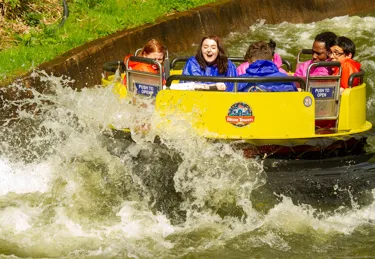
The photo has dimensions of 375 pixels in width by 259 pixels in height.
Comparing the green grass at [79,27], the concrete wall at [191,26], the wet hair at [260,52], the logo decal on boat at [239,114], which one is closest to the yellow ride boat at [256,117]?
the logo decal on boat at [239,114]

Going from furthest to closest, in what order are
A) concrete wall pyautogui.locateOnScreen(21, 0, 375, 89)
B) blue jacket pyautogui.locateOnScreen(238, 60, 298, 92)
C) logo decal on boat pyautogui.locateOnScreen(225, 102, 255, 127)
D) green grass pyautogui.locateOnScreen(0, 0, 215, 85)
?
concrete wall pyautogui.locateOnScreen(21, 0, 375, 89)
green grass pyautogui.locateOnScreen(0, 0, 215, 85)
blue jacket pyautogui.locateOnScreen(238, 60, 298, 92)
logo decal on boat pyautogui.locateOnScreen(225, 102, 255, 127)

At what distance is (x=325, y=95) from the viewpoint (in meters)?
7.30

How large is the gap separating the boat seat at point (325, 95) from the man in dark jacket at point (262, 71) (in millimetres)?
196

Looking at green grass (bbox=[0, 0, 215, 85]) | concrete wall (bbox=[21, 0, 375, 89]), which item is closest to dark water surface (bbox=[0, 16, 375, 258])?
green grass (bbox=[0, 0, 215, 85])

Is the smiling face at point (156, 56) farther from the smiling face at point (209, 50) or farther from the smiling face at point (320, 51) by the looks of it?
the smiling face at point (320, 51)

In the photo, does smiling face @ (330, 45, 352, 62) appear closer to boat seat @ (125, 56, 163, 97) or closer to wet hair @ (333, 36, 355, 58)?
wet hair @ (333, 36, 355, 58)

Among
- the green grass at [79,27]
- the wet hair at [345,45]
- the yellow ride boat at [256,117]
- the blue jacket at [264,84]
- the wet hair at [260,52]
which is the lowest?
the yellow ride boat at [256,117]

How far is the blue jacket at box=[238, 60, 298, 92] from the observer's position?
23.2ft

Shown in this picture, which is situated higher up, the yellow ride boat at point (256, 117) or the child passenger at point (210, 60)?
the child passenger at point (210, 60)

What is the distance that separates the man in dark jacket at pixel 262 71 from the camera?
7078 millimetres

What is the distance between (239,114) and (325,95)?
98 centimetres

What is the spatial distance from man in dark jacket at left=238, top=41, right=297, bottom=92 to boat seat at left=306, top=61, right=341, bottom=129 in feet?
0.64

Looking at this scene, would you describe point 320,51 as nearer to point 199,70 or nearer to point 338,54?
point 338,54

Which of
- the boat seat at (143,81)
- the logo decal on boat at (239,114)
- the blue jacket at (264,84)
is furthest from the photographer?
the boat seat at (143,81)
